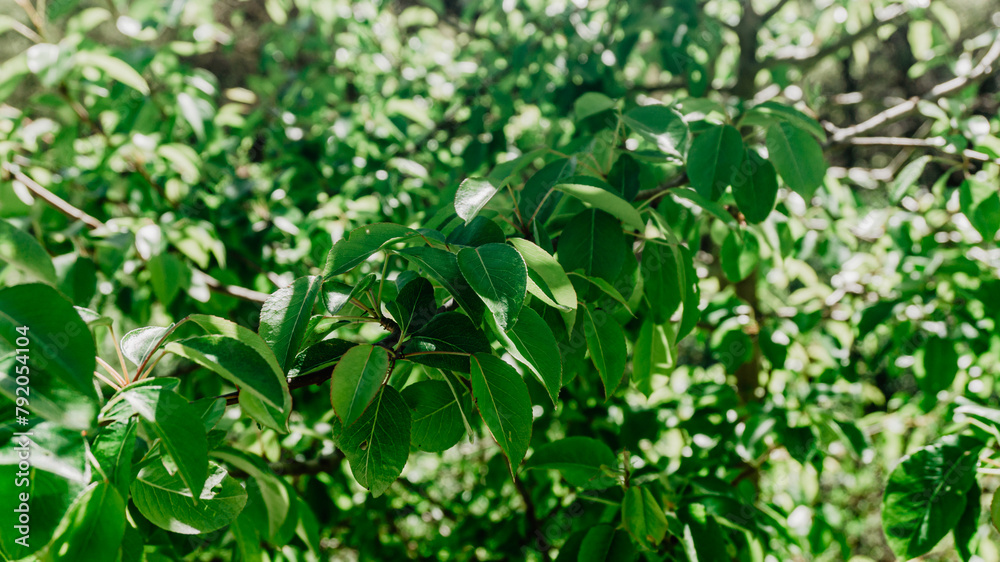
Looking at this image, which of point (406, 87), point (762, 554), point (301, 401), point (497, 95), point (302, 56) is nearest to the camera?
point (762, 554)

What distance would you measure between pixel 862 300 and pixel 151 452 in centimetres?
138

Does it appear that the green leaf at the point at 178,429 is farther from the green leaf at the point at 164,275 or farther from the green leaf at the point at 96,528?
the green leaf at the point at 164,275

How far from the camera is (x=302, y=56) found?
3.48 meters

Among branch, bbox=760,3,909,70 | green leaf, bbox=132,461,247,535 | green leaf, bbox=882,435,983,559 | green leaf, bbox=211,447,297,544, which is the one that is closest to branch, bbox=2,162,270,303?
green leaf, bbox=211,447,297,544

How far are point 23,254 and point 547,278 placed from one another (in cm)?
37

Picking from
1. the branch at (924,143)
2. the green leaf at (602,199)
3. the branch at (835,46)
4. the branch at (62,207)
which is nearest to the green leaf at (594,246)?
the green leaf at (602,199)

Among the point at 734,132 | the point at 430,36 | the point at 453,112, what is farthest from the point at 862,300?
the point at 430,36

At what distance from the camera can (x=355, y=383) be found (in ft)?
1.24

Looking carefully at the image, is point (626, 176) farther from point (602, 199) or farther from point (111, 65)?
point (111, 65)

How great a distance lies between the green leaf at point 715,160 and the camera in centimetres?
58

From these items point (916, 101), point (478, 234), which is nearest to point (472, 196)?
point (478, 234)

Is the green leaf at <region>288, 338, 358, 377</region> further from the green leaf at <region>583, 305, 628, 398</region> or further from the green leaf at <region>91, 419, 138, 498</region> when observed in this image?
the green leaf at <region>583, 305, 628, 398</region>

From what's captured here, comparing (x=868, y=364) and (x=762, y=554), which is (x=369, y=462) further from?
(x=868, y=364)

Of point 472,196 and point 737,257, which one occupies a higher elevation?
point 472,196
